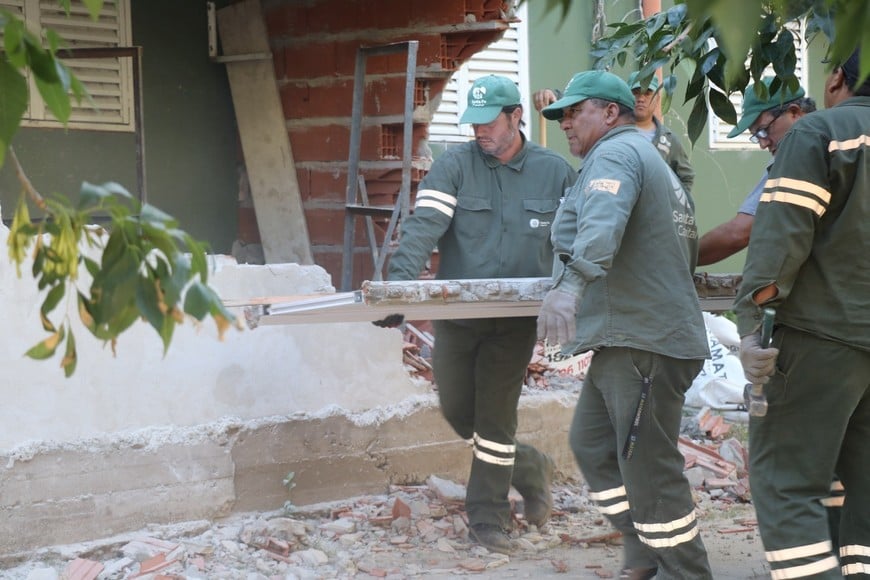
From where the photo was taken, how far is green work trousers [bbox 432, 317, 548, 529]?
213 inches

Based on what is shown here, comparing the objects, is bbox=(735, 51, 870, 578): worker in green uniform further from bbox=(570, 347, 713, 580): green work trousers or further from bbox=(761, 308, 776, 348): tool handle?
bbox=(570, 347, 713, 580): green work trousers

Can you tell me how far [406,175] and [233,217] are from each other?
5.50 feet

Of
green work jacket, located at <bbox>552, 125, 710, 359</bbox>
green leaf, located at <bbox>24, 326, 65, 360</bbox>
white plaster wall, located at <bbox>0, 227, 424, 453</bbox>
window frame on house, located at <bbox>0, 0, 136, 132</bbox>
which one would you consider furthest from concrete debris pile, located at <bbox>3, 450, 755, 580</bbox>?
green leaf, located at <bbox>24, 326, 65, 360</bbox>

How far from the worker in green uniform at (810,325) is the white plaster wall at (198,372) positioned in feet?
7.81

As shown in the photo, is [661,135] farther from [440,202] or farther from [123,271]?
[123,271]

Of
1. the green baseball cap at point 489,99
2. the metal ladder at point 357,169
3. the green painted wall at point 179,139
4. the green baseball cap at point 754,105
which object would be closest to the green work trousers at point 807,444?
the green baseball cap at point 754,105

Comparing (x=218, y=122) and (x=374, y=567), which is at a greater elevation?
(x=218, y=122)

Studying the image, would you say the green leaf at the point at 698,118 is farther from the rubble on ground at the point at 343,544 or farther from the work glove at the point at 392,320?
the rubble on ground at the point at 343,544

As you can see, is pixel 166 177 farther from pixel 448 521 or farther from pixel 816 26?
pixel 816 26

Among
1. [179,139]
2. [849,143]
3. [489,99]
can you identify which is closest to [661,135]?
[489,99]

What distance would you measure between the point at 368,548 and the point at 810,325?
2.51 meters

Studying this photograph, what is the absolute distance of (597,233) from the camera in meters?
4.00

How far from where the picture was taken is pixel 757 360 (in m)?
3.62

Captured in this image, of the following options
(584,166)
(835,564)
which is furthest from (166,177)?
(835,564)
